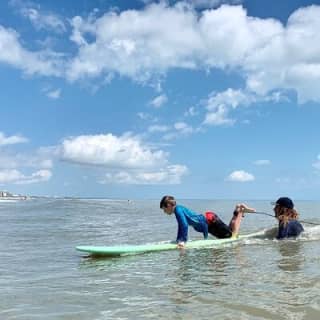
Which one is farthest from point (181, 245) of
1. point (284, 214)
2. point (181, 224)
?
point (284, 214)

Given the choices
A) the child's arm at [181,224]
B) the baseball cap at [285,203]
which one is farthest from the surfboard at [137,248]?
the baseball cap at [285,203]

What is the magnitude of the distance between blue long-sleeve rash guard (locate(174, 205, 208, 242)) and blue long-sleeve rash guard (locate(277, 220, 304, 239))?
268cm

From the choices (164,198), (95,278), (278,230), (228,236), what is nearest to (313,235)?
(278,230)

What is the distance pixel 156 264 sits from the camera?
448 inches

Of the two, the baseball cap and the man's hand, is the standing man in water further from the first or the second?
the man's hand

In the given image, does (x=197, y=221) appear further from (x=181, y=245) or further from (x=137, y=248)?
(x=137, y=248)

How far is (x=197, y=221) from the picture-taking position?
48.9 ft

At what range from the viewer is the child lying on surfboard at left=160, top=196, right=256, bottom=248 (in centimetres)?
1353

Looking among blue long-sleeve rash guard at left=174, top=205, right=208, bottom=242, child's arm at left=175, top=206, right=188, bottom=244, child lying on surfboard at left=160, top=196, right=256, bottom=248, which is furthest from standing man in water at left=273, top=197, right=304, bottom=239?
child's arm at left=175, top=206, right=188, bottom=244

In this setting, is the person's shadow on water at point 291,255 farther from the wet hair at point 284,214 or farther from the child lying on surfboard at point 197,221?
the child lying on surfboard at point 197,221

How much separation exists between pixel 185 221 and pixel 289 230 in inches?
171

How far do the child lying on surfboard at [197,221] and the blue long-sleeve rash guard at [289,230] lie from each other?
4.17 ft

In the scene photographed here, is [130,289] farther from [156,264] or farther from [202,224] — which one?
[202,224]

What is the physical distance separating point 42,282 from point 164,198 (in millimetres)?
4996
